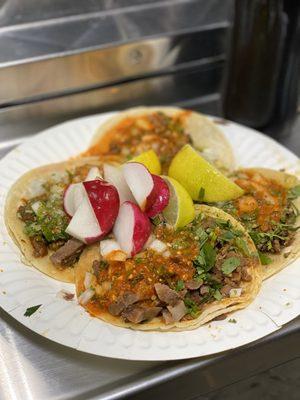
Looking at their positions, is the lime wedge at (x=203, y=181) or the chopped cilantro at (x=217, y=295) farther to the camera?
the lime wedge at (x=203, y=181)

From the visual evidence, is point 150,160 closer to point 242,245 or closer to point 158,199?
point 158,199

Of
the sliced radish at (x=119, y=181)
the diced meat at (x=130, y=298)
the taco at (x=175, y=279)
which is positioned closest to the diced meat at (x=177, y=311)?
the taco at (x=175, y=279)

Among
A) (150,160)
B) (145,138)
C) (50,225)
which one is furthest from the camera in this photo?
(145,138)

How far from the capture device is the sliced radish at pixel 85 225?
1959mm

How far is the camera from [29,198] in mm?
2188

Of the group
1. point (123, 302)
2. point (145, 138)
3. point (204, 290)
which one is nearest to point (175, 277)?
point (204, 290)

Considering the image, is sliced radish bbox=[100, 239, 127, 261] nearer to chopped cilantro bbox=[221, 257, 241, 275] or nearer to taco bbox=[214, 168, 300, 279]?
chopped cilantro bbox=[221, 257, 241, 275]

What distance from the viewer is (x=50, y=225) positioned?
6.75ft

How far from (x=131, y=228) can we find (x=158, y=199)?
0.17 metres

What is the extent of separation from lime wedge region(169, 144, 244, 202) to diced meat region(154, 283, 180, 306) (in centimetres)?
51

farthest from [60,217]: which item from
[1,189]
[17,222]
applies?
[1,189]

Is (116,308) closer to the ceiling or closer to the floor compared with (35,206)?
closer to the floor

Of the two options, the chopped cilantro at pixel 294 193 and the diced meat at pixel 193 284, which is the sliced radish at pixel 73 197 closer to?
the diced meat at pixel 193 284

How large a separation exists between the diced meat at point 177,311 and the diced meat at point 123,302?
4.7 inches
